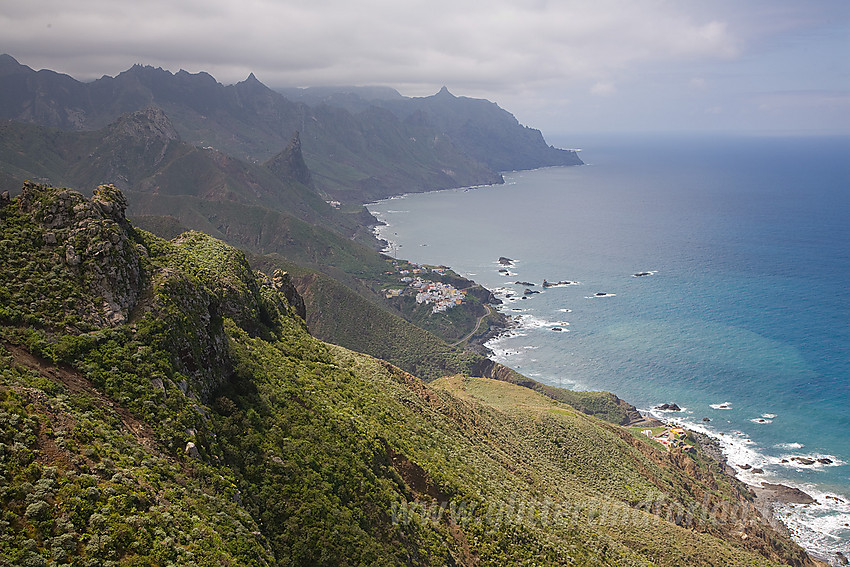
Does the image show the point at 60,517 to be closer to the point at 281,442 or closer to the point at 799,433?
the point at 281,442

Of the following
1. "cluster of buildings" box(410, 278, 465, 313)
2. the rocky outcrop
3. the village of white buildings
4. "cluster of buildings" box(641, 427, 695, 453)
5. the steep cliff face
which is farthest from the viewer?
the village of white buildings

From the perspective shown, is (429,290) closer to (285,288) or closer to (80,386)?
(285,288)

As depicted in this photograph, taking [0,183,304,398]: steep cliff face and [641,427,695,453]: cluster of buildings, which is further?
[641,427,695,453]: cluster of buildings

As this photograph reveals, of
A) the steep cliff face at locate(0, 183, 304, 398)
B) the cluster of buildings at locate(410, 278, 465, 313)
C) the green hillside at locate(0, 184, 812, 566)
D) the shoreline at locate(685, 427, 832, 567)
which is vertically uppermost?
the steep cliff face at locate(0, 183, 304, 398)

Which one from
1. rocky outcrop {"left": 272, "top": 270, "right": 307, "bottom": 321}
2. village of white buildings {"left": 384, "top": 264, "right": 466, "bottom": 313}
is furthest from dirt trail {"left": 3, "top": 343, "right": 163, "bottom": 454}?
village of white buildings {"left": 384, "top": 264, "right": 466, "bottom": 313}

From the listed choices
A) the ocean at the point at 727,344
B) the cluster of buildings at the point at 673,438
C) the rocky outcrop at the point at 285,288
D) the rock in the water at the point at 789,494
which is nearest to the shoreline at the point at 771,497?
the rock in the water at the point at 789,494

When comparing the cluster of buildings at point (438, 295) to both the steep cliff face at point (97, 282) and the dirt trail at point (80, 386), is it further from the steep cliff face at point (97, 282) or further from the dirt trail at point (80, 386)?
the dirt trail at point (80, 386)

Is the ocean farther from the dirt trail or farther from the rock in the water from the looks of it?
the dirt trail
